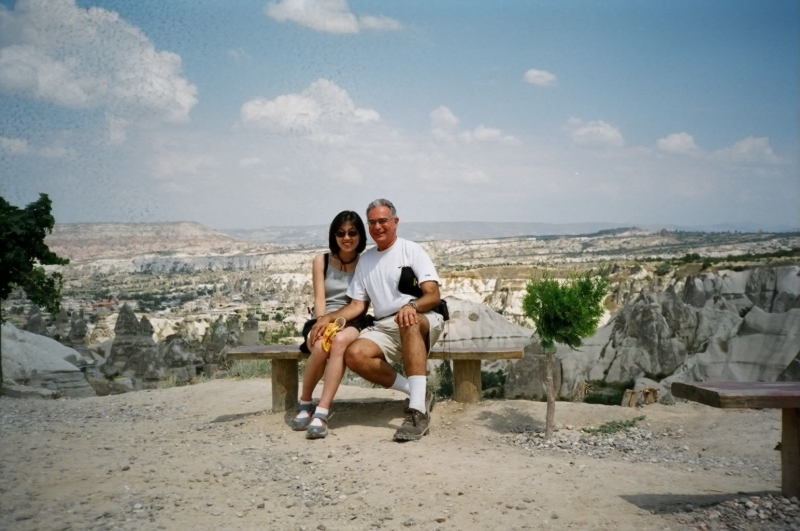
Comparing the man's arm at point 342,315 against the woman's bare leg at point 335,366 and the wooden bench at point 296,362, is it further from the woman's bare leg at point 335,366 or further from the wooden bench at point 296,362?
the wooden bench at point 296,362

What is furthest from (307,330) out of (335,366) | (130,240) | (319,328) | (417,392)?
(130,240)

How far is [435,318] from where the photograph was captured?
18.5 feet

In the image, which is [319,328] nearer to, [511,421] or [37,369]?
[511,421]

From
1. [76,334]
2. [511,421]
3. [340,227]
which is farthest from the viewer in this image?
[76,334]

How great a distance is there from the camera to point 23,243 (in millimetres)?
12383

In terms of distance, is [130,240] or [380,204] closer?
[380,204]

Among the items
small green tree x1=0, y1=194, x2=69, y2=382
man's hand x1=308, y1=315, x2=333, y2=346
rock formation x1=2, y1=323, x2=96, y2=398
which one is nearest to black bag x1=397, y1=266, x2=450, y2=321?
man's hand x1=308, y1=315, x2=333, y2=346

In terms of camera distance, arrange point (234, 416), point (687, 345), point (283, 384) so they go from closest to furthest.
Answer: point (283, 384), point (234, 416), point (687, 345)

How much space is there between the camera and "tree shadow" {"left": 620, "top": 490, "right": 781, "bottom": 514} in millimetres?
3703

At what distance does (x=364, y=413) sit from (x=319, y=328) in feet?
4.06

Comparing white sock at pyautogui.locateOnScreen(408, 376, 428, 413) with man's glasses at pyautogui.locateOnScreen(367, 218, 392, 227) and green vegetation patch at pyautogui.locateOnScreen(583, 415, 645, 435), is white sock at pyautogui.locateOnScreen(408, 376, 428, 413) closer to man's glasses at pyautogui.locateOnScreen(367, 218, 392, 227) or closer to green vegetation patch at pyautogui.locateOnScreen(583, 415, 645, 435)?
man's glasses at pyautogui.locateOnScreen(367, 218, 392, 227)

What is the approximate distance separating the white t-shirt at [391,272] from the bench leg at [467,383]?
160 centimetres

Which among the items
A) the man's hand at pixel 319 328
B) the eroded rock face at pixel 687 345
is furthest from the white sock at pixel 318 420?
the eroded rock face at pixel 687 345

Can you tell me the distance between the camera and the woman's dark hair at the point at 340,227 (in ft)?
18.9
